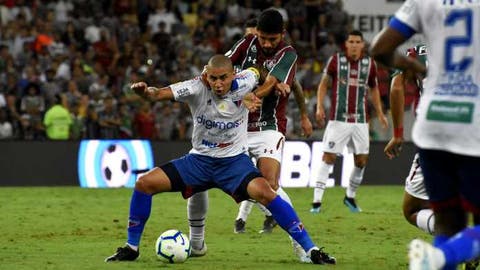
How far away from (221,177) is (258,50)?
89.0 inches

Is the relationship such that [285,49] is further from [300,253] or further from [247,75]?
[300,253]

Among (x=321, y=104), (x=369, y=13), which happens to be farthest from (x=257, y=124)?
(x=369, y=13)

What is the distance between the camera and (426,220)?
345 inches

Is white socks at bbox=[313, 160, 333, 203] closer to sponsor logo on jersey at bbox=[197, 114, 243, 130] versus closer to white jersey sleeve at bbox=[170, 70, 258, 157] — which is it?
white jersey sleeve at bbox=[170, 70, 258, 157]

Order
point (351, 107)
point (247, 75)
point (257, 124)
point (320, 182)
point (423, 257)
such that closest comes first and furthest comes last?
point (423, 257), point (247, 75), point (257, 124), point (320, 182), point (351, 107)

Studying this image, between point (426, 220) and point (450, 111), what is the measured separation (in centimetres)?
253

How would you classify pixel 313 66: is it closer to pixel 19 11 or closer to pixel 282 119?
pixel 19 11

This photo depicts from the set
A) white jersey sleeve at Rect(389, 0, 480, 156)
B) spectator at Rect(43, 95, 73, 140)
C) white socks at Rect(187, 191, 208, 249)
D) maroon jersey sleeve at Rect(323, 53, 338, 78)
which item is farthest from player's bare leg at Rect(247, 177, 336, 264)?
spectator at Rect(43, 95, 73, 140)

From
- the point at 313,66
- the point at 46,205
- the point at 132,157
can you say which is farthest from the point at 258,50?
the point at 313,66

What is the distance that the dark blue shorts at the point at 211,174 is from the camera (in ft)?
31.0

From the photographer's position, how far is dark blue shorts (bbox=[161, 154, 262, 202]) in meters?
9.44

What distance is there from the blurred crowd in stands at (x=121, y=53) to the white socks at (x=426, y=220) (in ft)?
42.6

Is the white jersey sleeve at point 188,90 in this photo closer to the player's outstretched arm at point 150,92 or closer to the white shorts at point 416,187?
the player's outstretched arm at point 150,92

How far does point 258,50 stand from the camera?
37.5 ft
